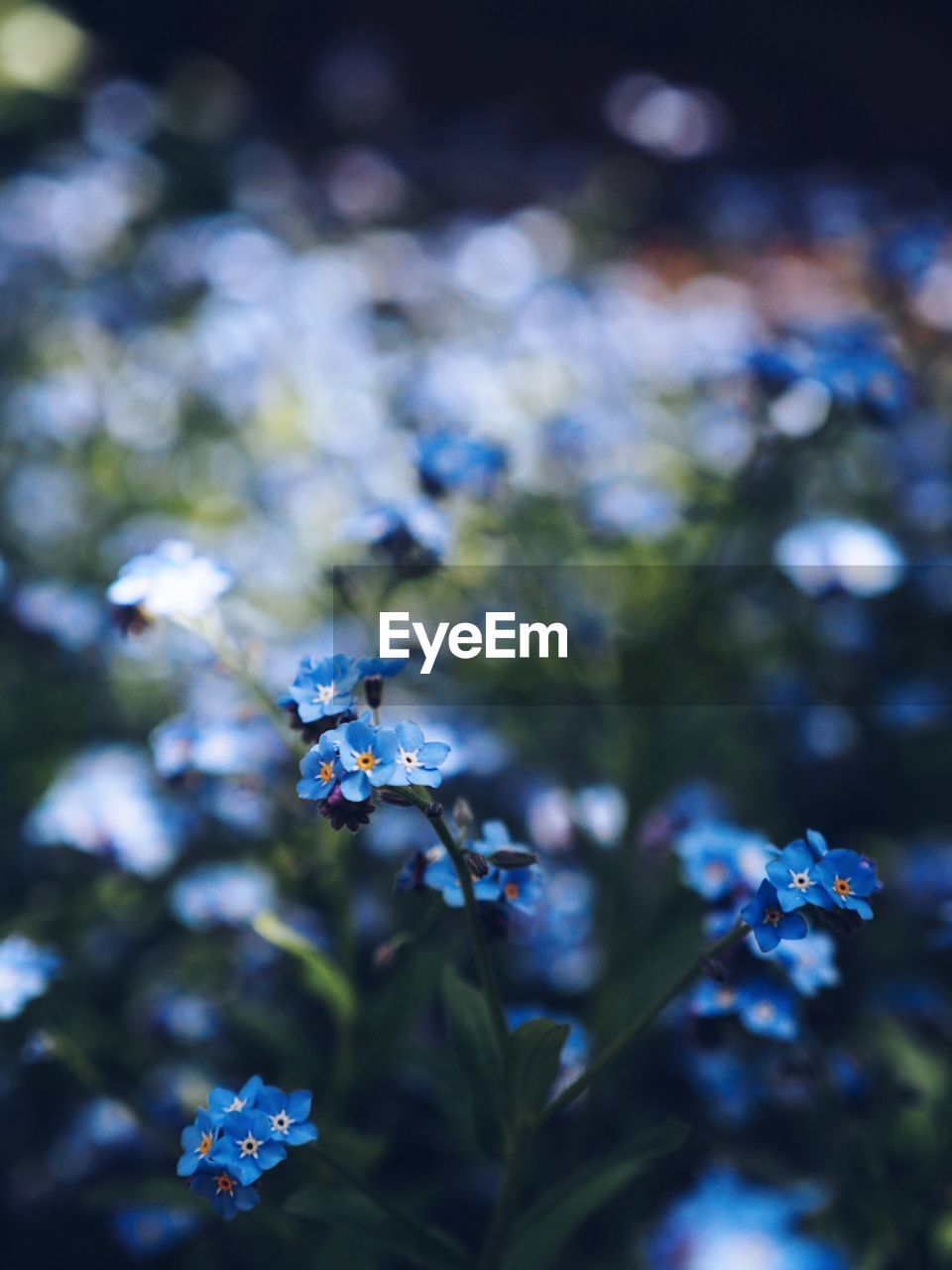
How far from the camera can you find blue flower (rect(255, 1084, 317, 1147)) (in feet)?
4.05

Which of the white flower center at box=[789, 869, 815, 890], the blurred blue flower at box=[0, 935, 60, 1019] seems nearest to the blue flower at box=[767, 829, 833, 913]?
the white flower center at box=[789, 869, 815, 890]

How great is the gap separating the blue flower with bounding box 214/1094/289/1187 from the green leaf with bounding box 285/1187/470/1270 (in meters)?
0.20

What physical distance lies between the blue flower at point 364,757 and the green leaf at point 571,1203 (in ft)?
1.92

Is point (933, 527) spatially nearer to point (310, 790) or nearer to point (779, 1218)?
point (779, 1218)

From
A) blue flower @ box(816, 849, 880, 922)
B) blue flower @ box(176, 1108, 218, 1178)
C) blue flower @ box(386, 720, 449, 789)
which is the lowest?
blue flower @ box(176, 1108, 218, 1178)

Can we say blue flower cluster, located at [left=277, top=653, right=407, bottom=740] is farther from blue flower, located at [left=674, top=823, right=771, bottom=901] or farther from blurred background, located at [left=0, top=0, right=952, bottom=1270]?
blue flower, located at [left=674, top=823, right=771, bottom=901]

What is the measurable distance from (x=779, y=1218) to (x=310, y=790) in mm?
1109

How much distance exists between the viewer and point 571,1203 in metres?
1.42

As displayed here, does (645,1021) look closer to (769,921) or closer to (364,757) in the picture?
(769,921)

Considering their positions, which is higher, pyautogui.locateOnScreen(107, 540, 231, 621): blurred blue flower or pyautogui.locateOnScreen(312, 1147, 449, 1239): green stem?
pyautogui.locateOnScreen(107, 540, 231, 621): blurred blue flower

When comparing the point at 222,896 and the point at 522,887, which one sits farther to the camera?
the point at 222,896

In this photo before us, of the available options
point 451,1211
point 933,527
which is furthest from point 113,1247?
point 933,527

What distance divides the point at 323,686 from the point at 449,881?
297mm

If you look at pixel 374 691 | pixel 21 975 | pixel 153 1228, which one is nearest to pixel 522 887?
pixel 374 691
